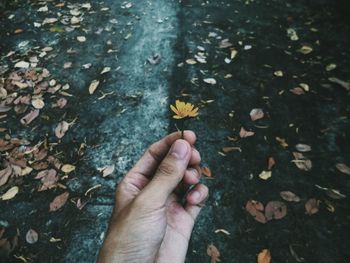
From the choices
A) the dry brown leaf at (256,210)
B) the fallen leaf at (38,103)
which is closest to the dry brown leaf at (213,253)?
the dry brown leaf at (256,210)

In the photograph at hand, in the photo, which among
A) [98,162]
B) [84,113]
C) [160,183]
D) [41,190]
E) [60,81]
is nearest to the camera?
[160,183]

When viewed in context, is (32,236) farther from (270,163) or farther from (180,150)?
(270,163)

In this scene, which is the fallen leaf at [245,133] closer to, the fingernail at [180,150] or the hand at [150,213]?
the hand at [150,213]

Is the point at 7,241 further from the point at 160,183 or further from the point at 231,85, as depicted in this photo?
the point at 231,85

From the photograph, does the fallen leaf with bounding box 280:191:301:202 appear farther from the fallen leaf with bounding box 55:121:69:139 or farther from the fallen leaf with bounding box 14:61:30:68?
the fallen leaf with bounding box 14:61:30:68

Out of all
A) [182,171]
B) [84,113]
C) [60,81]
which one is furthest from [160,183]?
[60,81]
